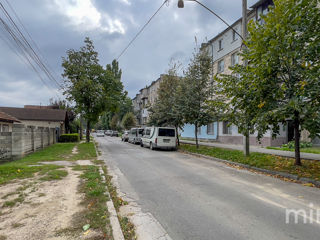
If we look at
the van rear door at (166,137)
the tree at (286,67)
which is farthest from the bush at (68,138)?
the tree at (286,67)

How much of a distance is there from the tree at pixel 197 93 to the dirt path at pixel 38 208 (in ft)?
35.5

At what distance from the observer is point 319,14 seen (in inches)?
274

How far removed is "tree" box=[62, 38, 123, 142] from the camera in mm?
20688

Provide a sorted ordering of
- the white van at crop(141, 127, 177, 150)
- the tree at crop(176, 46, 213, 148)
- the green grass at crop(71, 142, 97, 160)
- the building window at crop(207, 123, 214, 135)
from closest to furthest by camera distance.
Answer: the green grass at crop(71, 142, 97, 160)
the tree at crop(176, 46, 213, 148)
the white van at crop(141, 127, 177, 150)
the building window at crop(207, 123, 214, 135)

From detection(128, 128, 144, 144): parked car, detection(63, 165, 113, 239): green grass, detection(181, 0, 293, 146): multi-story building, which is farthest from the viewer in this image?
detection(128, 128, 144, 144): parked car

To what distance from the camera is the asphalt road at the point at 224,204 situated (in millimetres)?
3363

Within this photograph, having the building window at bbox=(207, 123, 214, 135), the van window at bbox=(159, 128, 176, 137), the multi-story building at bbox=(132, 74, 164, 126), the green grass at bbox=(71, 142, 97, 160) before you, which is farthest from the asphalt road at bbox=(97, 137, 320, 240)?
the multi-story building at bbox=(132, 74, 164, 126)

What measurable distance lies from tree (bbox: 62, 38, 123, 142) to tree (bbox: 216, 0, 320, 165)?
16460 mm

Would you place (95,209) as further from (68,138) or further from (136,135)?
(68,138)

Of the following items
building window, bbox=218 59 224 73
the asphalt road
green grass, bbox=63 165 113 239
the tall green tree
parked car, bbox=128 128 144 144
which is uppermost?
building window, bbox=218 59 224 73

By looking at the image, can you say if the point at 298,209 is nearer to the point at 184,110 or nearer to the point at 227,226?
the point at 227,226

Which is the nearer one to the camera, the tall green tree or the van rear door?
the van rear door

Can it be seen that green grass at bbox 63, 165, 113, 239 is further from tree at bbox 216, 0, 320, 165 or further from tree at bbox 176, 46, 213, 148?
tree at bbox 176, 46, 213, 148

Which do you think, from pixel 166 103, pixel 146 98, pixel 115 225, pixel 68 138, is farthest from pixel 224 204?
pixel 146 98
